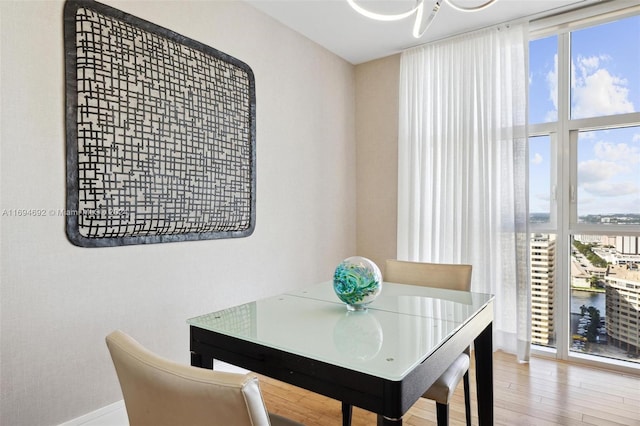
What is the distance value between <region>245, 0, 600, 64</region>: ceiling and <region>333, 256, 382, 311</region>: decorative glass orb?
1927 millimetres

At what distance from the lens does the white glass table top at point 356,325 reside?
1057 mm

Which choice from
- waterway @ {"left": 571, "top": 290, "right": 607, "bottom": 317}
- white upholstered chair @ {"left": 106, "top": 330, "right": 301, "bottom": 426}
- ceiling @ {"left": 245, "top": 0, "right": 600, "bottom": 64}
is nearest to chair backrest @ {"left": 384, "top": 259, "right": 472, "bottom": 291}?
waterway @ {"left": 571, "top": 290, "right": 607, "bottom": 317}

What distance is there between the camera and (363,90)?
12.1 feet

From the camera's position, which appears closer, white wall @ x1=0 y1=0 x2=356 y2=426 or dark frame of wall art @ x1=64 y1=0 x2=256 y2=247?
white wall @ x1=0 y1=0 x2=356 y2=426

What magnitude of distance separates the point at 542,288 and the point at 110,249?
2.93 m

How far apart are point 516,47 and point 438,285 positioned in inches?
75.8

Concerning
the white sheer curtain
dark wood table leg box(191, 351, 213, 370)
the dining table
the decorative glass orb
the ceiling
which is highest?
the ceiling

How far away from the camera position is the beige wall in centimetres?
349

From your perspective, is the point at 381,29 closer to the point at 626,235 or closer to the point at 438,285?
the point at 438,285

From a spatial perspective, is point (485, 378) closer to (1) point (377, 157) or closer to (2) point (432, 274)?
(2) point (432, 274)

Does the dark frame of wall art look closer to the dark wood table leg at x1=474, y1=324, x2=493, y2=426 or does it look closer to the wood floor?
the wood floor

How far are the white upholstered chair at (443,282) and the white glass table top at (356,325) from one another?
27 centimetres

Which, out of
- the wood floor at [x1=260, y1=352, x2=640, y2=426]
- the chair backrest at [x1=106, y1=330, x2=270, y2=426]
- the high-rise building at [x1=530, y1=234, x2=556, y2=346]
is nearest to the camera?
the chair backrest at [x1=106, y1=330, x2=270, y2=426]

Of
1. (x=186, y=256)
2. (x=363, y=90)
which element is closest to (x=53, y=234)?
(x=186, y=256)
